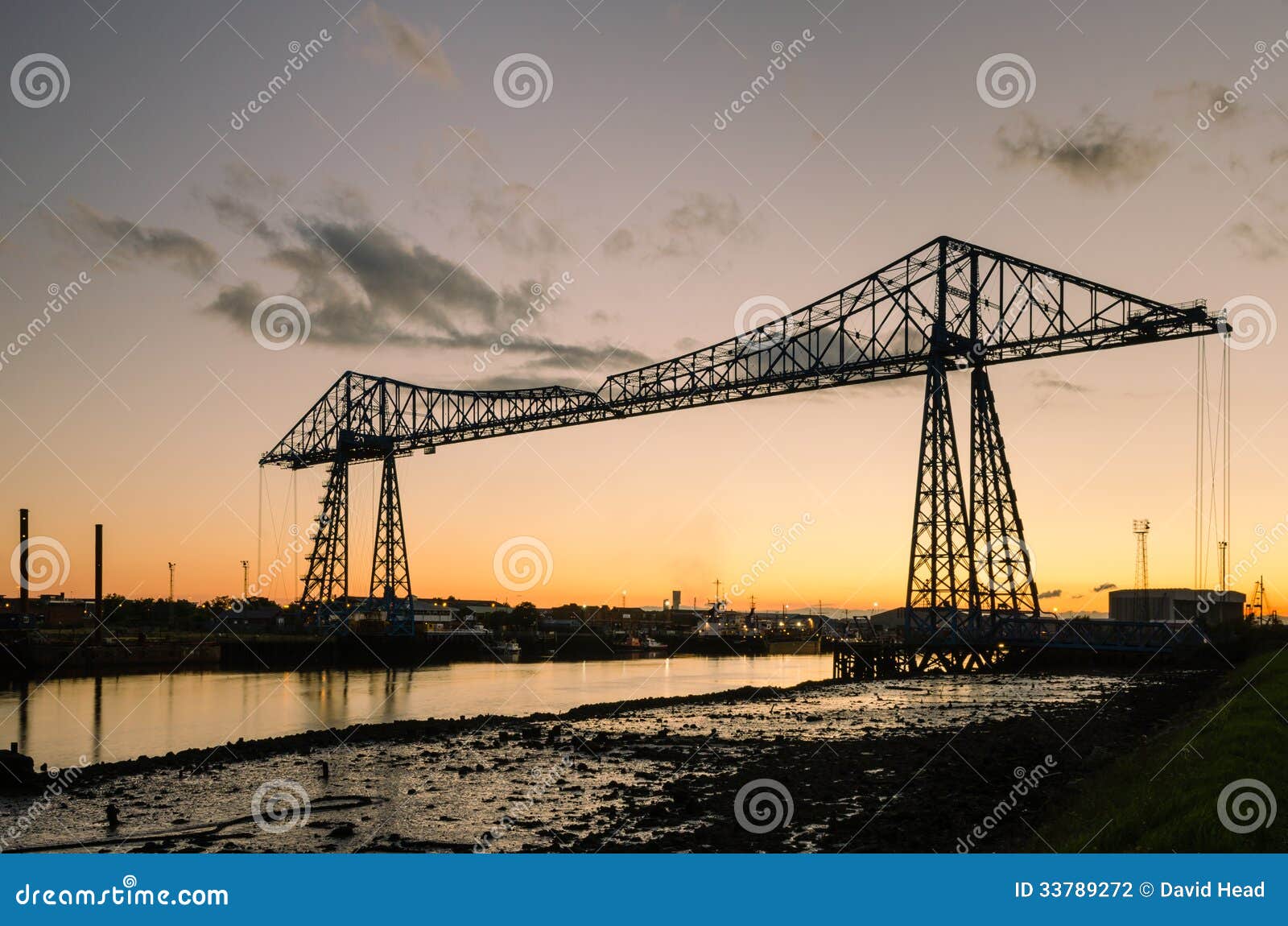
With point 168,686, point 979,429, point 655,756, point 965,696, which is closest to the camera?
point 655,756

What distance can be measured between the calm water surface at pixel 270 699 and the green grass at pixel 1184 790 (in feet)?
91.2

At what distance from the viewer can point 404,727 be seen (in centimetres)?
3269

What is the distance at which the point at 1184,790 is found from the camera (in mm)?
13836

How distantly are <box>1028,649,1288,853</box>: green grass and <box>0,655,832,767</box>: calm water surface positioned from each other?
1095 inches

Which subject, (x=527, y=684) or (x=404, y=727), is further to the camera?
(x=527, y=684)

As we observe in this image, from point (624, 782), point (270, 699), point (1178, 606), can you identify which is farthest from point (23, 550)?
point (1178, 606)

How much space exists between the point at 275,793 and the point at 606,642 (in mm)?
116842

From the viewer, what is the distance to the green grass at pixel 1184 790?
1157cm

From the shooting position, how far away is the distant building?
67.9m

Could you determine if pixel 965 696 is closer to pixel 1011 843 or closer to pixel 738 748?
pixel 738 748

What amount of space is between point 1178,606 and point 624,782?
65206 mm

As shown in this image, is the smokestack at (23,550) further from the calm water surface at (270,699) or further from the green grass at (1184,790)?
the green grass at (1184,790)

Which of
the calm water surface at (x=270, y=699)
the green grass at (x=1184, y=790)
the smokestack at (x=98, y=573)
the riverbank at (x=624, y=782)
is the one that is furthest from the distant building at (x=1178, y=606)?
the smokestack at (x=98, y=573)

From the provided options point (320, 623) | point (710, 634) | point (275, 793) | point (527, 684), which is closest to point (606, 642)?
point (710, 634)
